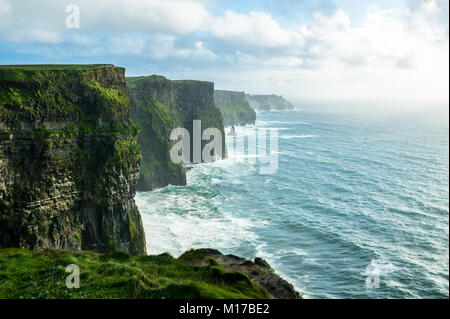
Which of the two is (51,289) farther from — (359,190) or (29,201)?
(359,190)

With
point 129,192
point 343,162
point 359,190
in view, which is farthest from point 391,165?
point 129,192

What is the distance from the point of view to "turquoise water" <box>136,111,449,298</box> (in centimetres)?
4338

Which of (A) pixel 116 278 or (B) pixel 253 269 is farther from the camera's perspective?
(B) pixel 253 269

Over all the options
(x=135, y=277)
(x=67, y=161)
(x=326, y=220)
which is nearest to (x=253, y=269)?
(x=135, y=277)

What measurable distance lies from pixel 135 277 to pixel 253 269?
9.80 metres

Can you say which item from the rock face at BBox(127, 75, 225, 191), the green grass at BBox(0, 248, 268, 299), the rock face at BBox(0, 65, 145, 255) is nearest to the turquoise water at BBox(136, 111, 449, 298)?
the rock face at BBox(127, 75, 225, 191)

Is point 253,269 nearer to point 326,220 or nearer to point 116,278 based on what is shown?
point 116,278

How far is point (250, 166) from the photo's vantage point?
10444 centimetres

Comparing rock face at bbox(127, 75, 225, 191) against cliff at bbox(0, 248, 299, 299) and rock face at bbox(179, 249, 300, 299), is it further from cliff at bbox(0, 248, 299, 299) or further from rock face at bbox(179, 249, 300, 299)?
rock face at bbox(179, 249, 300, 299)

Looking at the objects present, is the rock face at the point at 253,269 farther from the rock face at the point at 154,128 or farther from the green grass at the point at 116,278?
the rock face at the point at 154,128

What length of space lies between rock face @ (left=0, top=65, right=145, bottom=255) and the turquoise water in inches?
462

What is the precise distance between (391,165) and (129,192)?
87.9 metres

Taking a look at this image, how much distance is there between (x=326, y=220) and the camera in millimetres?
60500

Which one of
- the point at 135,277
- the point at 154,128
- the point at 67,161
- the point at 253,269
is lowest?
the point at 253,269
